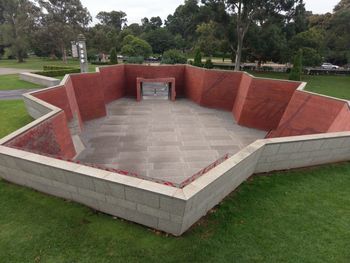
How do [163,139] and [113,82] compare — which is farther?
[113,82]

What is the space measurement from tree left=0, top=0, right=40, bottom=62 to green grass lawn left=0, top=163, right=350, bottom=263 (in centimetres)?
4867

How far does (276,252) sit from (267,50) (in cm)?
3503

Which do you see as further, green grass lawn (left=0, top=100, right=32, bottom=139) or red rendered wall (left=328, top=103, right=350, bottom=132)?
green grass lawn (left=0, top=100, right=32, bottom=139)

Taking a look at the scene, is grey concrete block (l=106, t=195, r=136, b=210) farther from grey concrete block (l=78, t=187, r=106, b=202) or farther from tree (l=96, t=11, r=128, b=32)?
tree (l=96, t=11, r=128, b=32)

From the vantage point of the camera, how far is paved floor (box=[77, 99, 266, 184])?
11680 mm

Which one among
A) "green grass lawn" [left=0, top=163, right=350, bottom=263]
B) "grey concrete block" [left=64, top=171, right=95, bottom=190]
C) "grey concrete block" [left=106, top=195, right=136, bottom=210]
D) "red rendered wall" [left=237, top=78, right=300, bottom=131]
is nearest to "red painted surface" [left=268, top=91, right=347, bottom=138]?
"red rendered wall" [left=237, top=78, right=300, bottom=131]

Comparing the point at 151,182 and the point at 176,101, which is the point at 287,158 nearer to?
the point at 151,182

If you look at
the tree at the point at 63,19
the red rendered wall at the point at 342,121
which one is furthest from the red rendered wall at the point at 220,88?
the tree at the point at 63,19

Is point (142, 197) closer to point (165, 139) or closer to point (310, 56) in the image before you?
point (165, 139)

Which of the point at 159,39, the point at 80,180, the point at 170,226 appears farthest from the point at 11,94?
the point at 159,39

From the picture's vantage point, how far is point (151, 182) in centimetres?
483

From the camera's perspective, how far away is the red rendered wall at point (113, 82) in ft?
71.3

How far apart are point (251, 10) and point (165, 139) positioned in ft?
81.4

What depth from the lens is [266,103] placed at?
54.8ft
